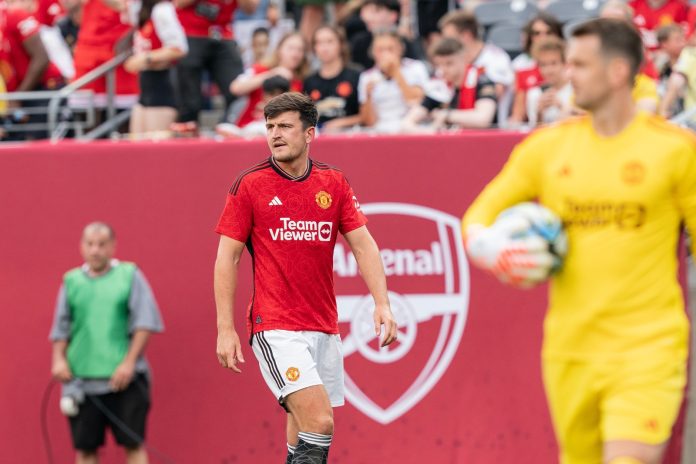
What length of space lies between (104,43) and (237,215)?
5973mm

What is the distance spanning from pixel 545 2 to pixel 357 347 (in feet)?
16.3

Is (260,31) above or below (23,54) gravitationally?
above

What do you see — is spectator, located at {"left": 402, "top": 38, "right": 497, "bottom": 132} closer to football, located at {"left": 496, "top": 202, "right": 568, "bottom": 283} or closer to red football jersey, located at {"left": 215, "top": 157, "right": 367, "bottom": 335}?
red football jersey, located at {"left": 215, "top": 157, "right": 367, "bottom": 335}

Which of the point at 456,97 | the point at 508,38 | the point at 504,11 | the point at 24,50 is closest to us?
the point at 456,97

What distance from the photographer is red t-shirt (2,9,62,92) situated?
12430 millimetres

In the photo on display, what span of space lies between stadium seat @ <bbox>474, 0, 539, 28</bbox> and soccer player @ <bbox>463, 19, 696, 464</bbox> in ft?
25.7

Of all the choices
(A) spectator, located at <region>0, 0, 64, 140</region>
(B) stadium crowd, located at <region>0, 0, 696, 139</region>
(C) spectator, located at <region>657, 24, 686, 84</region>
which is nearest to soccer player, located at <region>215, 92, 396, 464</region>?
(B) stadium crowd, located at <region>0, 0, 696, 139</region>

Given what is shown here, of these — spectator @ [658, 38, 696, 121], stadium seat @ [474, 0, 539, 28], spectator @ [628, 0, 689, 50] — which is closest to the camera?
spectator @ [658, 38, 696, 121]

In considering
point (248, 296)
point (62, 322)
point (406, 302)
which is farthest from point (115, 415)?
point (406, 302)

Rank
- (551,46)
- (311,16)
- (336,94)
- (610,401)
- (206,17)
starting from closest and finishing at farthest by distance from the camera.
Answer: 1. (610,401)
2. (551,46)
3. (336,94)
4. (206,17)
5. (311,16)

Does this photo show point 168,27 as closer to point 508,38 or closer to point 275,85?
point 275,85

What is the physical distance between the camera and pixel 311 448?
276 inches

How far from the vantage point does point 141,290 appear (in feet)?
31.2

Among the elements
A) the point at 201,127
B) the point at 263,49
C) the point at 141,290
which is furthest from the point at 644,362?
the point at 263,49
